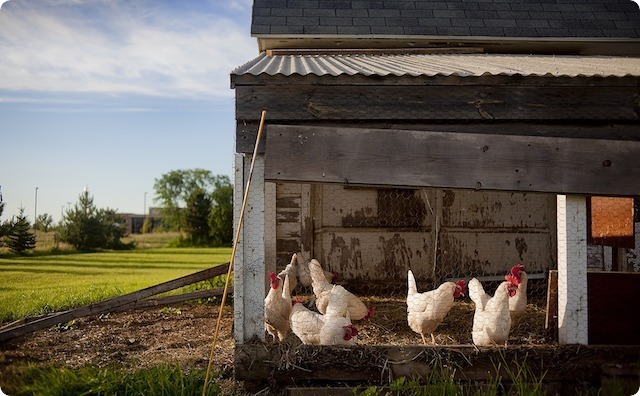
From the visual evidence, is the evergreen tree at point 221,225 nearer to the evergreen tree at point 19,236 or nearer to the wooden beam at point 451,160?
the evergreen tree at point 19,236

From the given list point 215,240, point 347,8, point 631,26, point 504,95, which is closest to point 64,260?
point 347,8

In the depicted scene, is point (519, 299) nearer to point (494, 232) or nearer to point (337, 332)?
point (337, 332)

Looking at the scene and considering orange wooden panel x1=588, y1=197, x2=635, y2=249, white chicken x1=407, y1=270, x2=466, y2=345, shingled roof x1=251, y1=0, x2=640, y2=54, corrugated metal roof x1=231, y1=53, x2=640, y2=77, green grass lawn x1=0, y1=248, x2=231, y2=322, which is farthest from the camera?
shingled roof x1=251, y1=0, x2=640, y2=54

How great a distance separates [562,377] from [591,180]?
1.43m

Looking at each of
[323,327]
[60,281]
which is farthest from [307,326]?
[60,281]

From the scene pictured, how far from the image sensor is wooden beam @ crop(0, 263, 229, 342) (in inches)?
212

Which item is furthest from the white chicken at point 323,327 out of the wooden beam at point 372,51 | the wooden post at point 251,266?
the wooden beam at point 372,51

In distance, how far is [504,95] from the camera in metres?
4.27

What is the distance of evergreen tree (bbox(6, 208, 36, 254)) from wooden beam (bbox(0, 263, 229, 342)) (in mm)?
3628

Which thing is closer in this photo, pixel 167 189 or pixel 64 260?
pixel 64 260

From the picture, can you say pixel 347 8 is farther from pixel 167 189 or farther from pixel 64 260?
pixel 167 189

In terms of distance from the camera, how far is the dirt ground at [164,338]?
4734mm

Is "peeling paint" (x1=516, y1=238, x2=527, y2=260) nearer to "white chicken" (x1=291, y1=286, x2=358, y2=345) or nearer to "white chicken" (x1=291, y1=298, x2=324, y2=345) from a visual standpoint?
"white chicken" (x1=291, y1=286, x2=358, y2=345)

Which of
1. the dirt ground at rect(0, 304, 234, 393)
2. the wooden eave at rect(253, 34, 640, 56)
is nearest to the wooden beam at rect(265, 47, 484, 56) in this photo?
the wooden eave at rect(253, 34, 640, 56)
